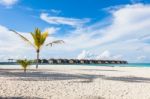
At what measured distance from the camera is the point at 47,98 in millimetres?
10031

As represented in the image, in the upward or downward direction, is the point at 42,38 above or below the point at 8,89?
above

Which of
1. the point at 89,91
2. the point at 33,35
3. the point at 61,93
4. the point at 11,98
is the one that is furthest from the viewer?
the point at 33,35

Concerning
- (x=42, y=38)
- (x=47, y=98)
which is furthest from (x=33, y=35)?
(x=47, y=98)

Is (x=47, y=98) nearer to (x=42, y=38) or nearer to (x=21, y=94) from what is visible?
(x=21, y=94)

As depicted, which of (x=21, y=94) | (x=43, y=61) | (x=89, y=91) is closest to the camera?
(x=21, y=94)

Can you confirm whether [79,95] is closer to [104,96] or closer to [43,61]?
[104,96]

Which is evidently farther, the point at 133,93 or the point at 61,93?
the point at 133,93

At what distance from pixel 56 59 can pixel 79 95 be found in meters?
66.4

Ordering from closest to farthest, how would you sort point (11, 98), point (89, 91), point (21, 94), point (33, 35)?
point (11, 98) < point (21, 94) < point (89, 91) < point (33, 35)

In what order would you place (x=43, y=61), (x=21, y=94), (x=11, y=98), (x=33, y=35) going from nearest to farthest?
(x=11, y=98), (x=21, y=94), (x=33, y=35), (x=43, y=61)

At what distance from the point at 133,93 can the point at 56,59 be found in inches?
2581

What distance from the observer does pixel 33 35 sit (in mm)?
28859

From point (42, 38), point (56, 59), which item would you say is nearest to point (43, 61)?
point (56, 59)

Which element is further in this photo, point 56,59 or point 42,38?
point 56,59
